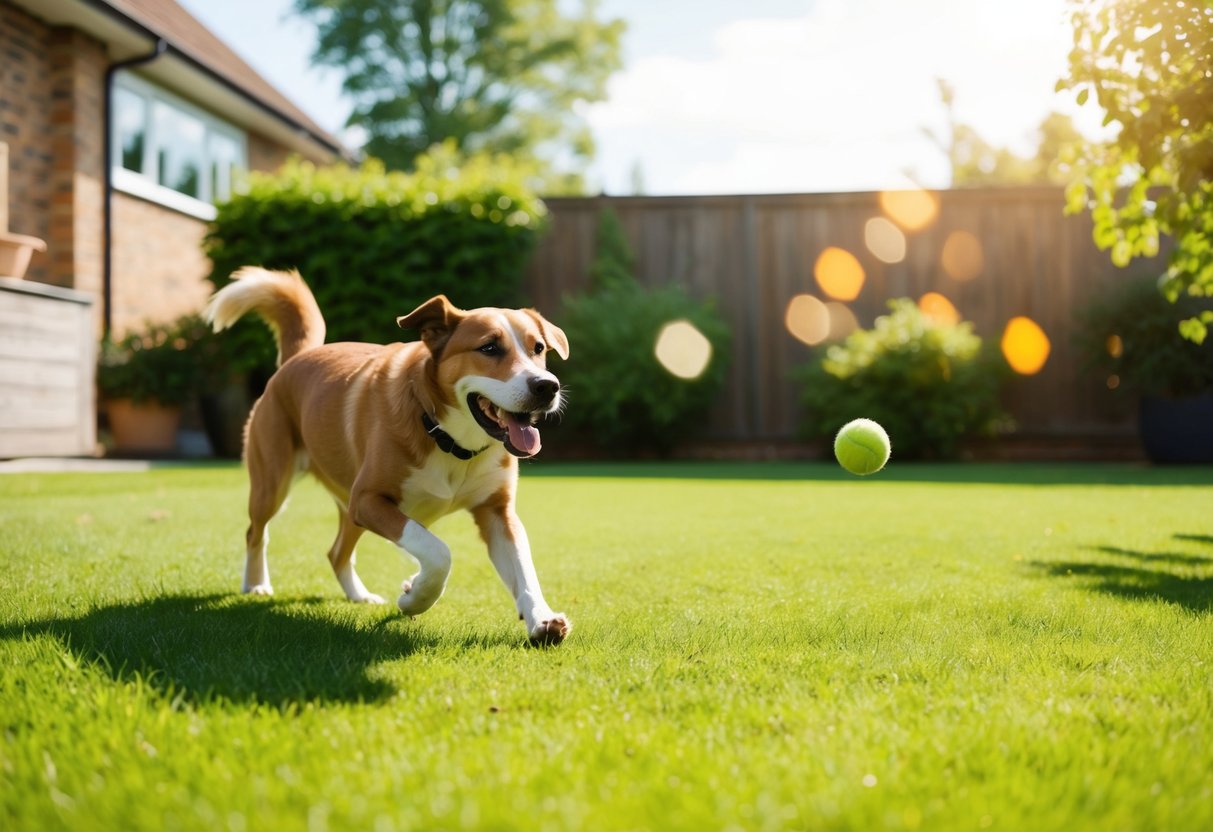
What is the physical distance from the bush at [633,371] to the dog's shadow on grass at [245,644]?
28.1 ft

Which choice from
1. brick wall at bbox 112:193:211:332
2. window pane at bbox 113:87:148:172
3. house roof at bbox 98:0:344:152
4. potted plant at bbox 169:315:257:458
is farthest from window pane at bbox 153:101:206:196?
potted plant at bbox 169:315:257:458

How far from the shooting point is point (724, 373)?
1307 centimetres

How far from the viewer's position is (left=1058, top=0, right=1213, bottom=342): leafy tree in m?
4.68

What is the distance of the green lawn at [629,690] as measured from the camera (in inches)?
69.3

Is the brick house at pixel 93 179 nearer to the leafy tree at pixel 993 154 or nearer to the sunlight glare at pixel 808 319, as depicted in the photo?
the sunlight glare at pixel 808 319

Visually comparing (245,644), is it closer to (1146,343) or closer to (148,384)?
(148,384)

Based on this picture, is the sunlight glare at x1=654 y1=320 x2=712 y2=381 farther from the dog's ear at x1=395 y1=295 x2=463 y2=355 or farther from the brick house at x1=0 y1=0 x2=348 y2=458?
the dog's ear at x1=395 y1=295 x2=463 y2=355

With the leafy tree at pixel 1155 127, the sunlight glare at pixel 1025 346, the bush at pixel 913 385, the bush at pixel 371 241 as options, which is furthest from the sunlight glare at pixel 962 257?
the leafy tree at pixel 1155 127

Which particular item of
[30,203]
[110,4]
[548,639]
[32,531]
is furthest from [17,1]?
[548,639]

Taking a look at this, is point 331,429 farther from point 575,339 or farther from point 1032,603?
point 575,339

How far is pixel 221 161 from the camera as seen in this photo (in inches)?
620

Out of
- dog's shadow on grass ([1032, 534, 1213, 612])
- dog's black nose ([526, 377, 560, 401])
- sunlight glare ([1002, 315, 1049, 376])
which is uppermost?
sunlight glare ([1002, 315, 1049, 376])

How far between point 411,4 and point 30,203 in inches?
818

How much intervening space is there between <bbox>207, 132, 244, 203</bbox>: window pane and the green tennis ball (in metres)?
12.8
